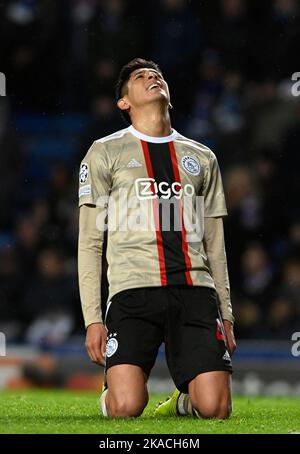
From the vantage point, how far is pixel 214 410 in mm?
4672

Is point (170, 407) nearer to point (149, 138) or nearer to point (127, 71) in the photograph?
point (149, 138)

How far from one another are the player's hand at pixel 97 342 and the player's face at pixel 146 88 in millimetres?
1040

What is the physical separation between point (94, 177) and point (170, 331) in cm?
75

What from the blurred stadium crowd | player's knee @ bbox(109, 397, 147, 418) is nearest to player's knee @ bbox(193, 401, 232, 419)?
player's knee @ bbox(109, 397, 147, 418)

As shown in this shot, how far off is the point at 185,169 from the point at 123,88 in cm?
52

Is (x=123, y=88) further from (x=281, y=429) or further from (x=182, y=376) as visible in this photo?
(x=281, y=429)

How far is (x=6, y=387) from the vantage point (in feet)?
27.0

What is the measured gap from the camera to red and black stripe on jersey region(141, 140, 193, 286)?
4.85m

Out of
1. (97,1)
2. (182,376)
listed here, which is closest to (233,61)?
(97,1)

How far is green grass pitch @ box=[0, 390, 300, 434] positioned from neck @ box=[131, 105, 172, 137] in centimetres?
127

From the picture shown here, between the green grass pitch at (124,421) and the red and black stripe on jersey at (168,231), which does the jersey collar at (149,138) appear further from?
the green grass pitch at (124,421)

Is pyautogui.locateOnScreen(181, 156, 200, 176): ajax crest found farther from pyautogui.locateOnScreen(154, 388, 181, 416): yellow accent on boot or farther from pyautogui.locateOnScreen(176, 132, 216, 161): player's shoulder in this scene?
pyautogui.locateOnScreen(154, 388, 181, 416): yellow accent on boot

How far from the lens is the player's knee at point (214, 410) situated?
4.67 metres

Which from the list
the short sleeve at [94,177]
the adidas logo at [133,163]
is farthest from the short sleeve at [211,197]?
the short sleeve at [94,177]
